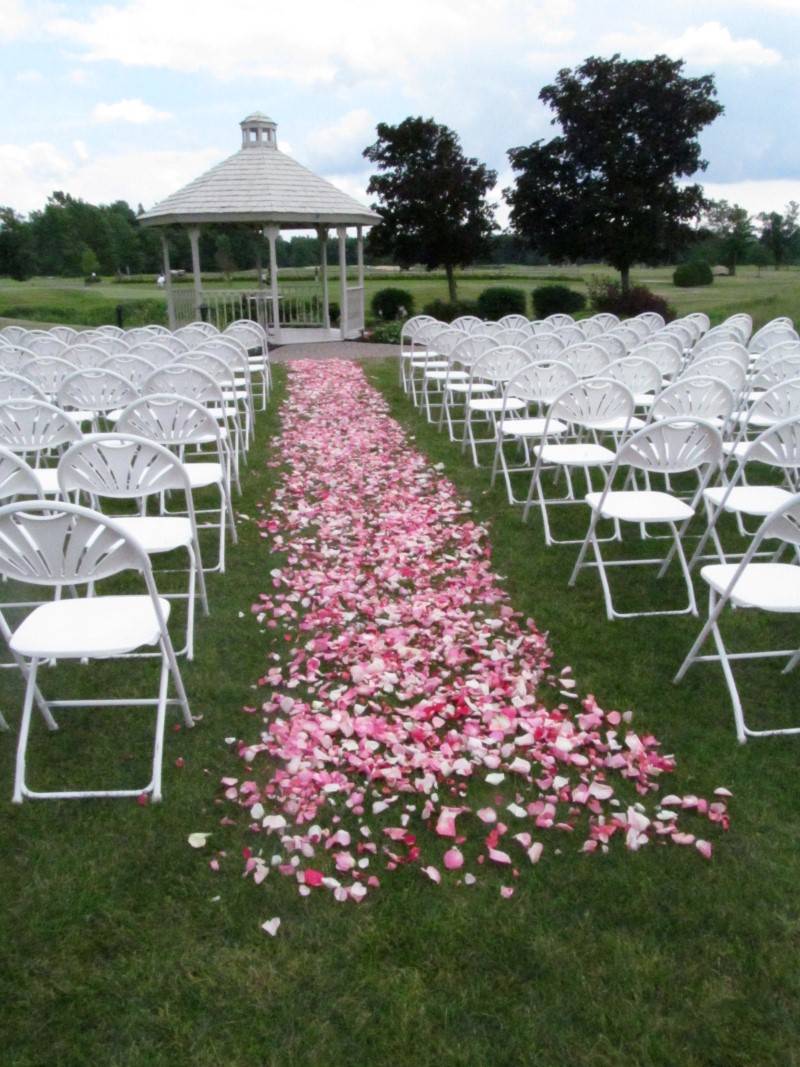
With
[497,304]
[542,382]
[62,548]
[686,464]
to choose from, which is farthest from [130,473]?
[497,304]

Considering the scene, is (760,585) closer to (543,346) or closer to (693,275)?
(543,346)

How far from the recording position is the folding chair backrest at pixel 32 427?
4.29 m

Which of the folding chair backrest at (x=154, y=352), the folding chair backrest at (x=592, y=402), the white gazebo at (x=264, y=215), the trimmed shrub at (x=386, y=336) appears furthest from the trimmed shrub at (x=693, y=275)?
the folding chair backrest at (x=592, y=402)

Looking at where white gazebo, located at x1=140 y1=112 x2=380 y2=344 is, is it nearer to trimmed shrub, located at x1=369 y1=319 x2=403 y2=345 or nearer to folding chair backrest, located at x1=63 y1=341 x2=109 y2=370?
trimmed shrub, located at x1=369 y1=319 x2=403 y2=345

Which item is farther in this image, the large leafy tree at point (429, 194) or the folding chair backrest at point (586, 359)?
the large leafy tree at point (429, 194)

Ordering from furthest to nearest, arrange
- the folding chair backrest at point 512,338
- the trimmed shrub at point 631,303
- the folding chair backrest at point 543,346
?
the trimmed shrub at point 631,303, the folding chair backrest at point 512,338, the folding chair backrest at point 543,346

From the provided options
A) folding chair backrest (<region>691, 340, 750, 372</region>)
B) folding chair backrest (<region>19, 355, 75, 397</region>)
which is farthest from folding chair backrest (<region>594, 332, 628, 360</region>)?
folding chair backrest (<region>19, 355, 75, 397</region>)

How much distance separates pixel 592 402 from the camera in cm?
481

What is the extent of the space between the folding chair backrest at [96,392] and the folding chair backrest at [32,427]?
39.7 inches

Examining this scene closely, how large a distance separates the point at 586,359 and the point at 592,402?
217cm

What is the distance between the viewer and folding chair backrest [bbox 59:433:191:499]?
3221 millimetres

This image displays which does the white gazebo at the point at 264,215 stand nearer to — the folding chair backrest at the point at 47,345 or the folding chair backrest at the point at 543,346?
the folding chair backrest at the point at 47,345

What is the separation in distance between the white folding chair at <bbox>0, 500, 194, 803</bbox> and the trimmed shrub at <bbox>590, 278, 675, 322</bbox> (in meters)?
18.2

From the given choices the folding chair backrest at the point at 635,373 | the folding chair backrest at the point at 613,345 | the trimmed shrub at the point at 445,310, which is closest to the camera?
the folding chair backrest at the point at 635,373
